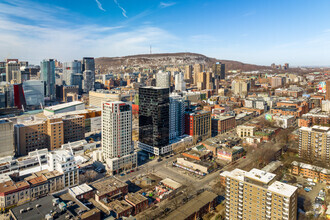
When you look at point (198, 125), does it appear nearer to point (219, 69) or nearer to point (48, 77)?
point (48, 77)

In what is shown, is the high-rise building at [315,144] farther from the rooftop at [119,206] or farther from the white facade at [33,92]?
the white facade at [33,92]

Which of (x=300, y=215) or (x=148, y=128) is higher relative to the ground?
(x=148, y=128)

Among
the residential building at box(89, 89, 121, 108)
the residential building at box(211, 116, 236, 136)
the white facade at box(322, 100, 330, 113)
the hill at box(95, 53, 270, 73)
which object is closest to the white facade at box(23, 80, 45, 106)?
the residential building at box(89, 89, 121, 108)

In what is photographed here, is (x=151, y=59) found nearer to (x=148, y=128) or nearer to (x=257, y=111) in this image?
(x=257, y=111)

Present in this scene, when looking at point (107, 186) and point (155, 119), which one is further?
point (155, 119)

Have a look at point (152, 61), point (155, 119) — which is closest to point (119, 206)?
point (155, 119)

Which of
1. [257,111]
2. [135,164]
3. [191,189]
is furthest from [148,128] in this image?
[257,111]

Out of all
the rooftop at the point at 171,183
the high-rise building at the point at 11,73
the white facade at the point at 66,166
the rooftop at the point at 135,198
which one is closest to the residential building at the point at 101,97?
the high-rise building at the point at 11,73
